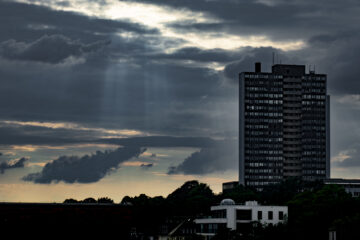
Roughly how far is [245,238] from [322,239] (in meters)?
27.9

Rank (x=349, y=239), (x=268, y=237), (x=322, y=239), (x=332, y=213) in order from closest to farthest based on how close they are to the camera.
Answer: (x=349, y=239)
(x=322, y=239)
(x=268, y=237)
(x=332, y=213)

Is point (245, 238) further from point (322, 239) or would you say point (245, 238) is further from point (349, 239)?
point (349, 239)

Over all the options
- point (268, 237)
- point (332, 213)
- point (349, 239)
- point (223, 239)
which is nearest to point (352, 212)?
point (332, 213)

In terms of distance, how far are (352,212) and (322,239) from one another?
19.3 meters

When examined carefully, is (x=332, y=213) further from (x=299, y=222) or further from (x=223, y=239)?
(x=223, y=239)

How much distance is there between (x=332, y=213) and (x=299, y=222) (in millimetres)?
9239

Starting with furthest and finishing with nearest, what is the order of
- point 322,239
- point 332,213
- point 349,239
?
point 332,213 → point 322,239 → point 349,239

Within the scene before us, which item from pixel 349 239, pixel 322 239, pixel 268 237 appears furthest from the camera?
pixel 268 237

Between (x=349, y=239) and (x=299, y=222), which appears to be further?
(x=299, y=222)

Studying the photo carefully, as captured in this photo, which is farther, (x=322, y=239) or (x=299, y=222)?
(x=299, y=222)

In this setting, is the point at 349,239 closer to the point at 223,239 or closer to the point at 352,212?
the point at 352,212

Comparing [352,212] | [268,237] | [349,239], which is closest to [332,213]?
[352,212]

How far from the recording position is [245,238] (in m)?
195

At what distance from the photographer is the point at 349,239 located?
130875mm
